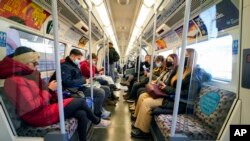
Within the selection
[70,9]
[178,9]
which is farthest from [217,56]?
[70,9]

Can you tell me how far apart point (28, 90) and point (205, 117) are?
210 centimetres

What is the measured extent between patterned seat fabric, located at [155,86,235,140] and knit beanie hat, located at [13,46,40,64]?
71.5 inches

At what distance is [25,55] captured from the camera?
2576 mm

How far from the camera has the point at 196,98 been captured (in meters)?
2.82

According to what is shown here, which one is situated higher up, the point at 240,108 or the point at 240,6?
the point at 240,6

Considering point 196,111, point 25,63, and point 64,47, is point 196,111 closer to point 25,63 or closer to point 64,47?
point 25,63

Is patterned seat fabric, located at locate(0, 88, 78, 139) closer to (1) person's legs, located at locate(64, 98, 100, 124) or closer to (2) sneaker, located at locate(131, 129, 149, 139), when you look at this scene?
(1) person's legs, located at locate(64, 98, 100, 124)

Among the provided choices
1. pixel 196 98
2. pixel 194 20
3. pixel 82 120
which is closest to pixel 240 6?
pixel 196 98

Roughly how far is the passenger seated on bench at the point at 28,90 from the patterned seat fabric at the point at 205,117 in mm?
1382

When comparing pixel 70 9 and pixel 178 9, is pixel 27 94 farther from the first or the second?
pixel 178 9

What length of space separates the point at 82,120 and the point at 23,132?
75 centimetres

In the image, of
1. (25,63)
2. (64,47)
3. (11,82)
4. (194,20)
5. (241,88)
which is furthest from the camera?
(64,47)

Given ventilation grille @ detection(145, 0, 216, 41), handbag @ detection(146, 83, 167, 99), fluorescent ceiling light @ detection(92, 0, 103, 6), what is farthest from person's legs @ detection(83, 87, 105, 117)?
ventilation grille @ detection(145, 0, 216, 41)

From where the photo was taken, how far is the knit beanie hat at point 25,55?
252 centimetres
